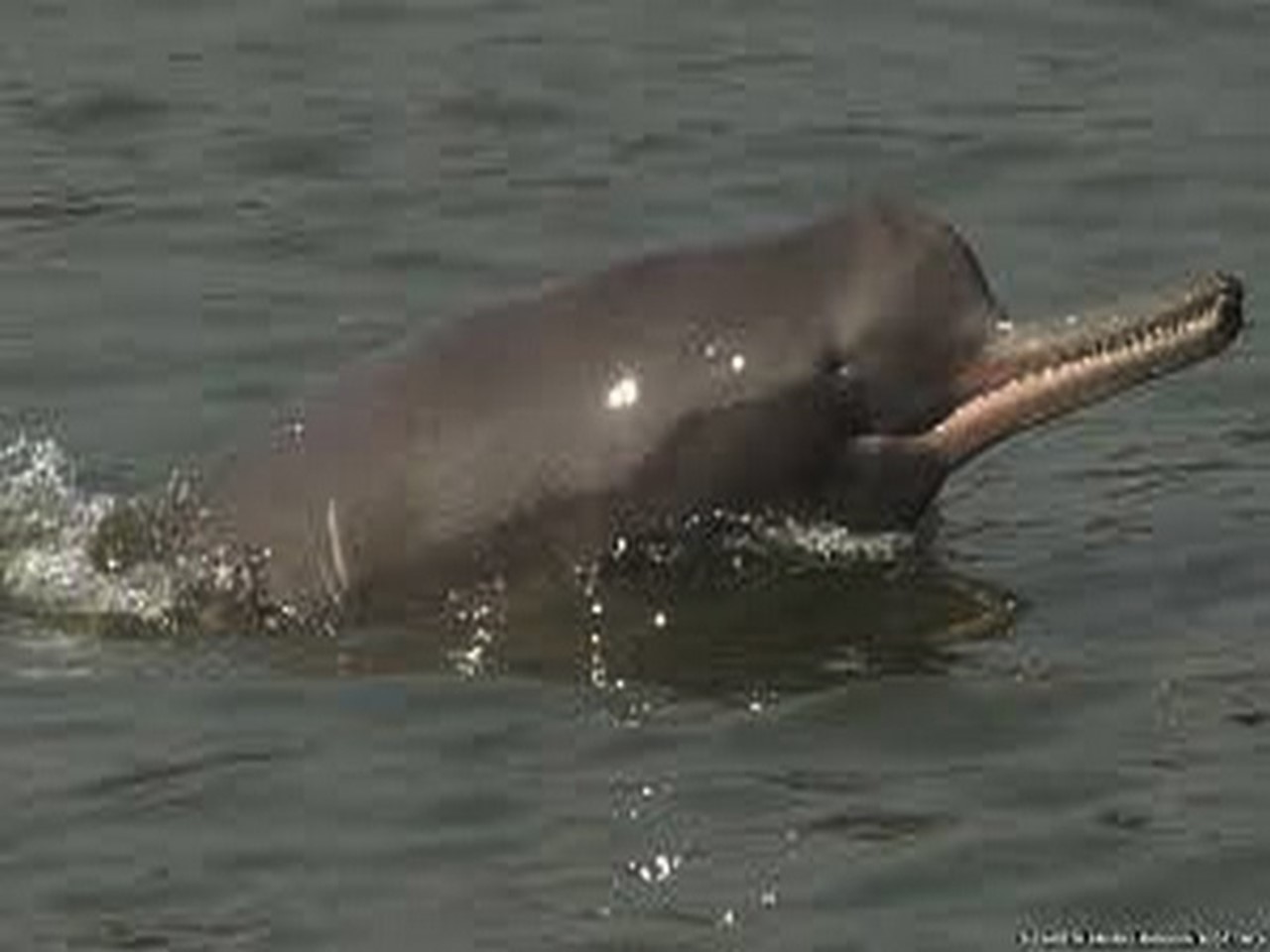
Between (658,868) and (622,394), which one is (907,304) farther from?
(658,868)

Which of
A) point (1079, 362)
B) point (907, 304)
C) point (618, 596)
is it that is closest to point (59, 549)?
point (618, 596)

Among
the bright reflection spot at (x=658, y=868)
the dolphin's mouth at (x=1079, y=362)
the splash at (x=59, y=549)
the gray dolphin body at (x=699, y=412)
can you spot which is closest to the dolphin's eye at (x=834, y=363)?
the gray dolphin body at (x=699, y=412)

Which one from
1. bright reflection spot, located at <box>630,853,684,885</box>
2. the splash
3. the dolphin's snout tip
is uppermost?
the dolphin's snout tip

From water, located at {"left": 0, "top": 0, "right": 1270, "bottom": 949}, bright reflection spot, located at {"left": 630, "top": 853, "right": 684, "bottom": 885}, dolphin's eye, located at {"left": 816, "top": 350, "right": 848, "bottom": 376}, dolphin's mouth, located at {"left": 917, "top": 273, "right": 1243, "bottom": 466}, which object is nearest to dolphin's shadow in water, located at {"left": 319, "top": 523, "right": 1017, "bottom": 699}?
water, located at {"left": 0, "top": 0, "right": 1270, "bottom": 949}

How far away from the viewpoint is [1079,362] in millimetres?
11102

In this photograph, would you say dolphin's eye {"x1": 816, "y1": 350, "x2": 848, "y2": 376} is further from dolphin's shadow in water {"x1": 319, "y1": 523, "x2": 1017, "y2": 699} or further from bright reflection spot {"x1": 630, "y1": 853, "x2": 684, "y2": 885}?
bright reflection spot {"x1": 630, "y1": 853, "x2": 684, "y2": 885}

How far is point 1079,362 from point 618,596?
3.85ft

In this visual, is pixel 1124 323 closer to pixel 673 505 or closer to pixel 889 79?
pixel 673 505

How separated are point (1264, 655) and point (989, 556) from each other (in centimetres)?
121

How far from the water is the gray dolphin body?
0.25 m

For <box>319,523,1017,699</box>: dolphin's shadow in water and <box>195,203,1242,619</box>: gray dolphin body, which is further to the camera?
<box>195,203,1242,619</box>: gray dolphin body

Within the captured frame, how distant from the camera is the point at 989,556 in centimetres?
1180

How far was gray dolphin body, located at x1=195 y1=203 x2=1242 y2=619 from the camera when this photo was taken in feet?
36.6

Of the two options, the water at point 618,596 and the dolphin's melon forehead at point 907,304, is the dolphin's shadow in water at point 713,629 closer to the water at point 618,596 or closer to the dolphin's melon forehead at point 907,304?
the water at point 618,596
